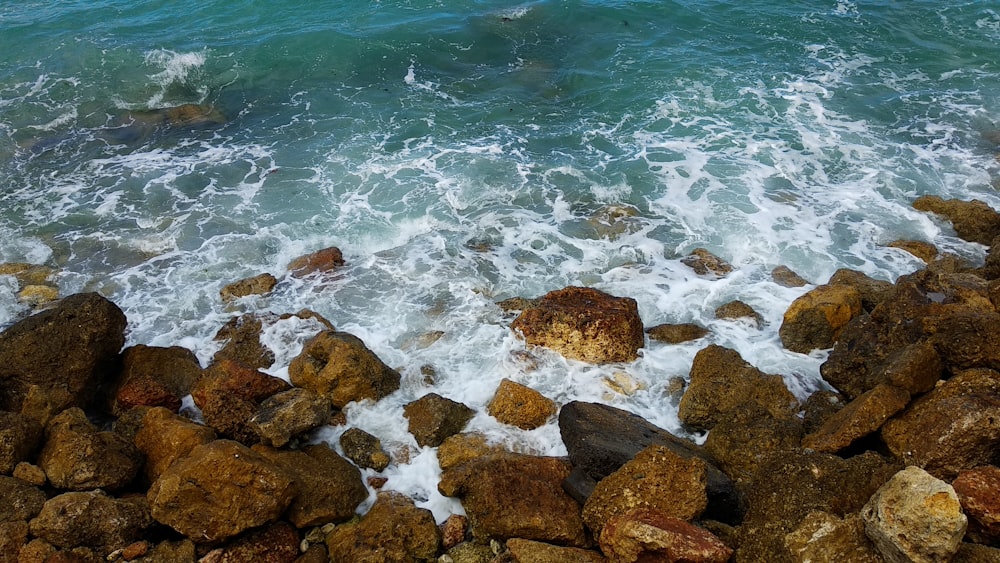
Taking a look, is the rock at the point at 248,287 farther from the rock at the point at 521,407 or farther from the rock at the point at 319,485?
the rock at the point at 521,407

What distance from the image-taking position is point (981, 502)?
560cm

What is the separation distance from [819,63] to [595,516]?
20.2 m

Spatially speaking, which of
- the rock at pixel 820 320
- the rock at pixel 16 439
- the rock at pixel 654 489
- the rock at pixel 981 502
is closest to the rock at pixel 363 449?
the rock at pixel 654 489

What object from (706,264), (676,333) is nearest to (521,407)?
(676,333)

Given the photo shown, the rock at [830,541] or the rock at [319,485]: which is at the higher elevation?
the rock at [830,541]

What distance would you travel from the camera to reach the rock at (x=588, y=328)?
1059cm

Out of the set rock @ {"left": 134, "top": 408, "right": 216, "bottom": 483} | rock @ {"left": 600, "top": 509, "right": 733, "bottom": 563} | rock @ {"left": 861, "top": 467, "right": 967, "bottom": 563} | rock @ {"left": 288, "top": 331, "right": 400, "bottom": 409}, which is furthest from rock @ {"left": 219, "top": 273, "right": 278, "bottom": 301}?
rock @ {"left": 861, "top": 467, "right": 967, "bottom": 563}

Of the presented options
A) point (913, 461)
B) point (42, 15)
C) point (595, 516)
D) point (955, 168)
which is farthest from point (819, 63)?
point (42, 15)

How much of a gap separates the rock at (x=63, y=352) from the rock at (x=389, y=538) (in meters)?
4.83

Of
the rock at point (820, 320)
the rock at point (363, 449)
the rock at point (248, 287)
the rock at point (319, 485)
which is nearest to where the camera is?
the rock at point (319, 485)

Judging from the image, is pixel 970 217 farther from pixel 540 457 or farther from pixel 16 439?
pixel 16 439

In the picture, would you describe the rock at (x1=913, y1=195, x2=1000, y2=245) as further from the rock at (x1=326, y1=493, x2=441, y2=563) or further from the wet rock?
the wet rock

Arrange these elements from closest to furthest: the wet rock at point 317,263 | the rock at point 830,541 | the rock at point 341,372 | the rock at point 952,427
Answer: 1. the rock at point 830,541
2. the rock at point 952,427
3. the rock at point 341,372
4. the wet rock at point 317,263

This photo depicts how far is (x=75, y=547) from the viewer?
6957mm
